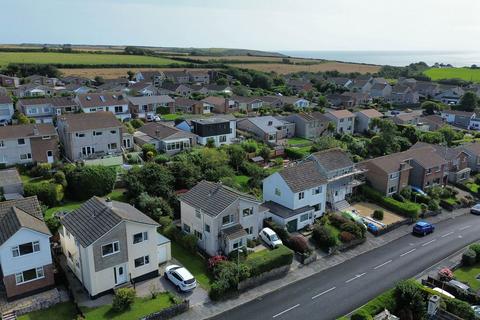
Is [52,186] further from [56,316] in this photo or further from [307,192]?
[307,192]

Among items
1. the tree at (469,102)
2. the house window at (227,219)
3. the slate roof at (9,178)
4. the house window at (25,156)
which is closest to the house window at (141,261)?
the house window at (227,219)

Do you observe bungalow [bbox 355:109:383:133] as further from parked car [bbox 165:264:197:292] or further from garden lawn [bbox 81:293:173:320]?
garden lawn [bbox 81:293:173:320]

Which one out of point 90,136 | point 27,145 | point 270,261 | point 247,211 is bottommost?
point 270,261

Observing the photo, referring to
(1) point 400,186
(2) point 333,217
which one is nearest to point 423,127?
(1) point 400,186

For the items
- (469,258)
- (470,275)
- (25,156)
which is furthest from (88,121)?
(470,275)

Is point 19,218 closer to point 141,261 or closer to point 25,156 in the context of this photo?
point 141,261
